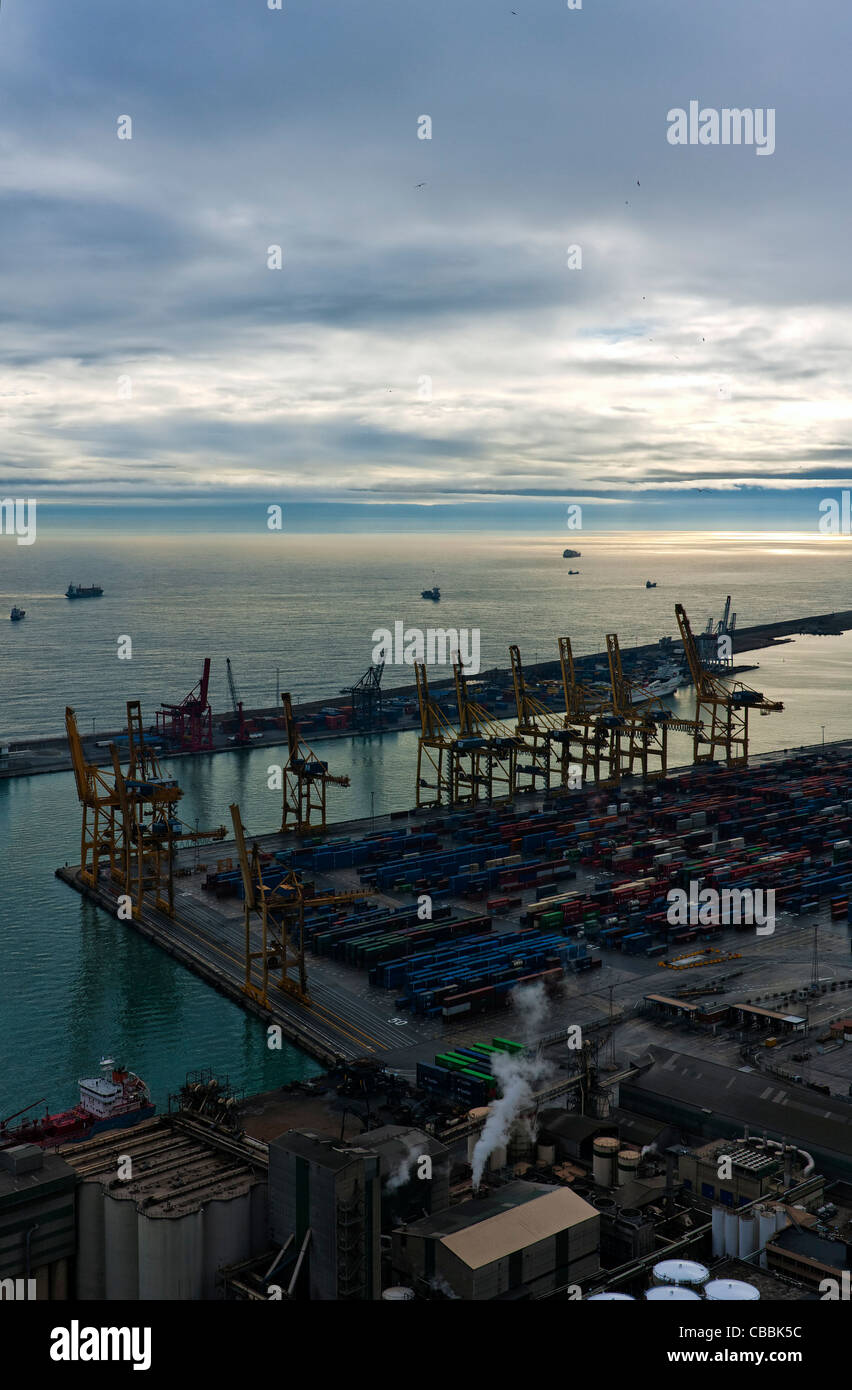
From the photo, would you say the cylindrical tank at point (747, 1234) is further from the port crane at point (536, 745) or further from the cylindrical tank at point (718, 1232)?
the port crane at point (536, 745)

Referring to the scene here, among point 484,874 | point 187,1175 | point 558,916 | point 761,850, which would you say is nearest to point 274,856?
point 484,874

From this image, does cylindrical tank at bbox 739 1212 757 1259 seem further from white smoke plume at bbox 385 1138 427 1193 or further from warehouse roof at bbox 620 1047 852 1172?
white smoke plume at bbox 385 1138 427 1193

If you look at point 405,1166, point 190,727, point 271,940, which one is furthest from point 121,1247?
point 190,727

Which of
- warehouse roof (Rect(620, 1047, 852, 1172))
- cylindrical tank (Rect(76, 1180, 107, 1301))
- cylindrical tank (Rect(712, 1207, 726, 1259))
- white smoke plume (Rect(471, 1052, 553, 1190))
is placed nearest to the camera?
cylindrical tank (Rect(76, 1180, 107, 1301))

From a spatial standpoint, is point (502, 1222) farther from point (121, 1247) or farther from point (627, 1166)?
point (121, 1247)

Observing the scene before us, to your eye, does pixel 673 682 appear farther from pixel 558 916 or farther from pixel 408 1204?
pixel 408 1204

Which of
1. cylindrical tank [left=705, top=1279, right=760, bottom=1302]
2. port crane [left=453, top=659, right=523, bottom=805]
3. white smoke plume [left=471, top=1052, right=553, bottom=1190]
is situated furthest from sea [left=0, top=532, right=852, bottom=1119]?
cylindrical tank [left=705, top=1279, right=760, bottom=1302]
